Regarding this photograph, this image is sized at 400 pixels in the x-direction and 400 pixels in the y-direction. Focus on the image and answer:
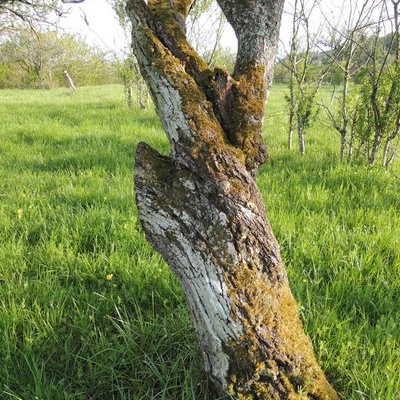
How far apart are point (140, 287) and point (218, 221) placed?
4.15 feet

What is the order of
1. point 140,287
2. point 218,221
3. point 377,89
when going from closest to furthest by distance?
point 218,221 < point 140,287 < point 377,89

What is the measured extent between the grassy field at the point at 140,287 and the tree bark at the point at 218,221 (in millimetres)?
385

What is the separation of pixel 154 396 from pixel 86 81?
4752 cm

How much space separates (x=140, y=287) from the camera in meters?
2.44

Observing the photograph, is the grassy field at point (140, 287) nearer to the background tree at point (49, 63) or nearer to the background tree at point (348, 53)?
the background tree at point (348, 53)

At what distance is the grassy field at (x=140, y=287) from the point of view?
70.7 inches

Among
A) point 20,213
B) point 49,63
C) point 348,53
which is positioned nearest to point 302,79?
point 348,53

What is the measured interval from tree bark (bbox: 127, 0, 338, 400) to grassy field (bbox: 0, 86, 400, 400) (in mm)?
385

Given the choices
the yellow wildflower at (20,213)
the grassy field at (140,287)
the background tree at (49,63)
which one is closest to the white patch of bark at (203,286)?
the grassy field at (140,287)

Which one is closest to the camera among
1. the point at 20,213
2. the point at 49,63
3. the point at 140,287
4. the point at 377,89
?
the point at 140,287

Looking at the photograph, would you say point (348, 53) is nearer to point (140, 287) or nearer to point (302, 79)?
point (302, 79)

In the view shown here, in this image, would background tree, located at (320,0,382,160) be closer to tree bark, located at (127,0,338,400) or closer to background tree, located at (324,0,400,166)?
background tree, located at (324,0,400,166)

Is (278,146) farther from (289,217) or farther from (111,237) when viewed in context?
(111,237)

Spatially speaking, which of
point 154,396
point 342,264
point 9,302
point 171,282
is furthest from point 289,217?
point 9,302
